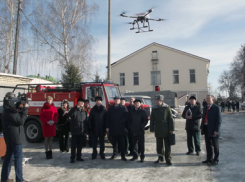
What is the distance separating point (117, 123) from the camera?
6.27m

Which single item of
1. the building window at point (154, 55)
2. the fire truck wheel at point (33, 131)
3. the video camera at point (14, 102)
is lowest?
the fire truck wheel at point (33, 131)

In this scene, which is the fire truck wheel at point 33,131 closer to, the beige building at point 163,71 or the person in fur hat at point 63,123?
the person in fur hat at point 63,123

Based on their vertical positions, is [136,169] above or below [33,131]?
below

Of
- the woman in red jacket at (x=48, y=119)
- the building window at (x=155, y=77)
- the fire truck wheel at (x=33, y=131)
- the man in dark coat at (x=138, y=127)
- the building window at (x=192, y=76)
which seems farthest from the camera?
the building window at (x=155, y=77)

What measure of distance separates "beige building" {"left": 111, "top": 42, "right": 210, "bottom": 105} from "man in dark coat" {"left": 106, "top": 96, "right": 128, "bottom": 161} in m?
Result: 21.5

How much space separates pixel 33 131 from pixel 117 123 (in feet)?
14.6

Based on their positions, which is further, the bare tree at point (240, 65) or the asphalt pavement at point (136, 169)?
the bare tree at point (240, 65)

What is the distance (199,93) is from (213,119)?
2298 cm

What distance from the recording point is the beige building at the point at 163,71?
1081 inches

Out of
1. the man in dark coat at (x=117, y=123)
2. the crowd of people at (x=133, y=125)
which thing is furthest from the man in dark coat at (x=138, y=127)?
the man in dark coat at (x=117, y=123)

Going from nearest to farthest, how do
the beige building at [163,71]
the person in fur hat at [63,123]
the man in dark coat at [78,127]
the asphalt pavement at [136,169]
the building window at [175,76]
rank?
the asphalt pavement at [136,169], the man in dark coat at [78,127], the person in fur hat at [63,123], the beige building at [163,71], the building window at [175,76]

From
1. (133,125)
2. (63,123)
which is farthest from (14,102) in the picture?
(133,125)

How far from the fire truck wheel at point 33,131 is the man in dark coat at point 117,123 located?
375 cm

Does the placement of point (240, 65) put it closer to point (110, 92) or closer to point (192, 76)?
point (192, 76)
